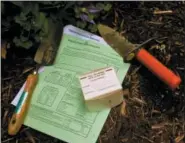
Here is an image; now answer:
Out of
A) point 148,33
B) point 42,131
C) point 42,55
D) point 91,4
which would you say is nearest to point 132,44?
point 148,33

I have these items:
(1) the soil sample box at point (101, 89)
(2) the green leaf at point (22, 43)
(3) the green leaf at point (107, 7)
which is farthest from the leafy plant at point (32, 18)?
(1) the soil sample box at point (101, 89)

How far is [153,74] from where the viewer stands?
1.34 metres

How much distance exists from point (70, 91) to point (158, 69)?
29 cm

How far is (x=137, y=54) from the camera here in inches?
52.6

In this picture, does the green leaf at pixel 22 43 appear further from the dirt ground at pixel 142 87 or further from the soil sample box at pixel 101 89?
the soil sample box at pixel 101 89

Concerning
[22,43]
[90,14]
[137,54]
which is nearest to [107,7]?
[90,14]

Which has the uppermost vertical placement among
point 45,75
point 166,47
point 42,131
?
point 166,47

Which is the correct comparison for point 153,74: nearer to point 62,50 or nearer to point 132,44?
point 132,44

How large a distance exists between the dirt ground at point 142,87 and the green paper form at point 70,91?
0.11ft

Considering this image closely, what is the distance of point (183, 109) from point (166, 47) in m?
0.22

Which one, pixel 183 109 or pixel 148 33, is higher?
pixel 148 33

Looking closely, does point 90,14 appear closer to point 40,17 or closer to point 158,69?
point 40,17

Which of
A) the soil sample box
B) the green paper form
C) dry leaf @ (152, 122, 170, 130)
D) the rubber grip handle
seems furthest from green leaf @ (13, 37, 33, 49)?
dry leaf @ (152, 122, 170, 130)

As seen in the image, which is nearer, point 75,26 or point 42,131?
point 42,131
